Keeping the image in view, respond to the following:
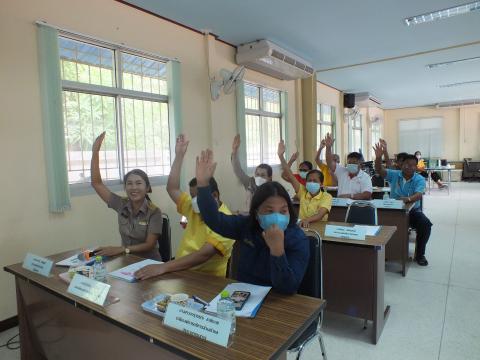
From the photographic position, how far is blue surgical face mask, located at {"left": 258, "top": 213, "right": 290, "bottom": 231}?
1514 millimetres

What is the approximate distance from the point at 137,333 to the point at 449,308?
2.70 metres

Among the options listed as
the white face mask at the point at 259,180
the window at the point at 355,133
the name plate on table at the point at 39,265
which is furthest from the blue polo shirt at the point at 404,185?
the window at the point at 355,133

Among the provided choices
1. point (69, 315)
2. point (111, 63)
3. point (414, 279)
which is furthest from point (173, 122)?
point (414, 279)

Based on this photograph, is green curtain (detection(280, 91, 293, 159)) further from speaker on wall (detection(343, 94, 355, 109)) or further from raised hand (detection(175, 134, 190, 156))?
raised hand (detection(175, 134, 190, 156))

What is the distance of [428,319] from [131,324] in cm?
241

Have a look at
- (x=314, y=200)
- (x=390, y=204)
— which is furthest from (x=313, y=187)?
(x=390, y=204)

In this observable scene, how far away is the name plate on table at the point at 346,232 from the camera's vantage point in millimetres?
2400

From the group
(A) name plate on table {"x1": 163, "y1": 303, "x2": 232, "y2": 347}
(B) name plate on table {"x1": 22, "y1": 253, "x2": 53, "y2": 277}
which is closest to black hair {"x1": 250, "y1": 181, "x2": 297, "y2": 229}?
(A) name plate on table {"x1": 163, "y1": 303, "x2": 232, "y2": 347}

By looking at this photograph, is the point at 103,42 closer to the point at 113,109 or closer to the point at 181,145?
the point at 113,109

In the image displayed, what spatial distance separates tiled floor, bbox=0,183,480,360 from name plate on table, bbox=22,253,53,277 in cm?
93

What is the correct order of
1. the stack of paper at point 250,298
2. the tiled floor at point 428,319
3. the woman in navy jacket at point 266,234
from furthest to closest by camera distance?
the tiled floor at point 428,319
the woman in navy jacket at point 266,234
the stack of paper at point 250,298

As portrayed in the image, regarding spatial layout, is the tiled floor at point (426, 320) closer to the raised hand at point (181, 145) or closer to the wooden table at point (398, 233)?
the wooden table at point (398, 233)

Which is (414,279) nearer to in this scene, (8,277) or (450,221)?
(450,221)

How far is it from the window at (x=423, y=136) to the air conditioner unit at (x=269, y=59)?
31.7 ft
